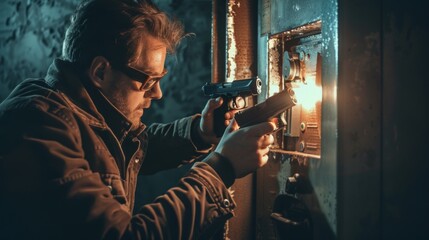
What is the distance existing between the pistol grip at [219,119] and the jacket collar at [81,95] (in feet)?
1.47

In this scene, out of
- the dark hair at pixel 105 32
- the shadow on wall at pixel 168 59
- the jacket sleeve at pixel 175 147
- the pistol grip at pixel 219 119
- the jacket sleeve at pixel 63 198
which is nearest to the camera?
the jacket sleeve at pixel 63 198

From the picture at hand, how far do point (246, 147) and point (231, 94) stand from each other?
42 cm

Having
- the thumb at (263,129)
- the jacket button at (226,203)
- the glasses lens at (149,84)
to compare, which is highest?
the glasses lens at (149,84)

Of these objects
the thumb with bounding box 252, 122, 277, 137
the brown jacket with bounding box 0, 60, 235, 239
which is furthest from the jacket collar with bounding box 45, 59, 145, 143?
the thumb with bounding box 252, 122, 277, 137

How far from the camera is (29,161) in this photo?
43.8 inches

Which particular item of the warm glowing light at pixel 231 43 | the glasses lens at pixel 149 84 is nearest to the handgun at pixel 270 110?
the glasses lens at pixel 149 84

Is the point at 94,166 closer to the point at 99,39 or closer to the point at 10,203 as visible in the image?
the point at 10,203

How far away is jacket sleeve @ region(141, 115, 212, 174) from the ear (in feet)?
1.71

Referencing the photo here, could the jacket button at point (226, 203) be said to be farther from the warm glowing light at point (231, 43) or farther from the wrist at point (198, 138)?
the warm glowing light at point (231, 43)

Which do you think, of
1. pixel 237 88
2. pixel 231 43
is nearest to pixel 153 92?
pixel 237 88

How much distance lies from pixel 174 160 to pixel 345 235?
3.12 feet

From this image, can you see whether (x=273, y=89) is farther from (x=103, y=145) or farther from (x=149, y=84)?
(x=103, y=145)

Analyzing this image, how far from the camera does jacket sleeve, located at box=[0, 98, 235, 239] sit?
1.08 m

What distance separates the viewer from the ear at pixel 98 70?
1.45 m
